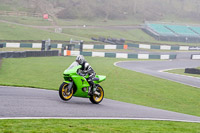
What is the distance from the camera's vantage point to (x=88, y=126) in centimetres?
821

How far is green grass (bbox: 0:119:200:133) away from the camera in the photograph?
7.32 meters

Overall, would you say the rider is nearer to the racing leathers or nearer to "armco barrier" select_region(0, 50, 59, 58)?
the racing leathers

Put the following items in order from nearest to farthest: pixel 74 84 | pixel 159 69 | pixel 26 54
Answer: pixel 74 84
pixel 26 54
pixel 159 69

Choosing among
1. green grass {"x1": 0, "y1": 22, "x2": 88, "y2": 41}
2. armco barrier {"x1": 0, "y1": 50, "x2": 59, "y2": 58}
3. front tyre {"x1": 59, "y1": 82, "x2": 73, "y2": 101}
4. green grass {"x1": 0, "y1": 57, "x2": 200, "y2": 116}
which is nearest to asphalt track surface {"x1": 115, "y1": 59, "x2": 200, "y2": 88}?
green grass {"x1": 0, "y1": 57, "x2": 200, "y2": 116}

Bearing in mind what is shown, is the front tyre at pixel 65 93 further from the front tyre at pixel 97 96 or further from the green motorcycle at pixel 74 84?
the front tyre at pixel 97 96

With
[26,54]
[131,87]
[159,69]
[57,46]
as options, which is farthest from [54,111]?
[57,46]

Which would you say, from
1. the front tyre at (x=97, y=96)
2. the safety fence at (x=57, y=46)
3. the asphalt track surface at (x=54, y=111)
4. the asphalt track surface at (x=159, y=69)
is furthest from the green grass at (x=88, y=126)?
the safety fence at (x=57, y=46)

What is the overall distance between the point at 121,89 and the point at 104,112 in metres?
7.88

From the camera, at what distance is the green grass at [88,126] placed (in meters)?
7.32

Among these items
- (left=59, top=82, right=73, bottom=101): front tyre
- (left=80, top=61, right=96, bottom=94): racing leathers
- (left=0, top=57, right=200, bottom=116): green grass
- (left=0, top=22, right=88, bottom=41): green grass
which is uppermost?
(left=0, top=22, right=88, bottom=41): green grass

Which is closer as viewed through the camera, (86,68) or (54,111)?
(54,111)

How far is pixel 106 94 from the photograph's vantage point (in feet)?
56.0

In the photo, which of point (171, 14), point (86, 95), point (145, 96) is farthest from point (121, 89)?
point (171, 14)

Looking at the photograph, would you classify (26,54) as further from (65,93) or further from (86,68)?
(65,93)
